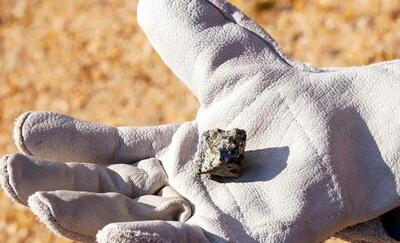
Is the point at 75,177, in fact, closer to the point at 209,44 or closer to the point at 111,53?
the point at 209,44

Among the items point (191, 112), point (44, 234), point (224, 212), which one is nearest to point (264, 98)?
point (224, 212)

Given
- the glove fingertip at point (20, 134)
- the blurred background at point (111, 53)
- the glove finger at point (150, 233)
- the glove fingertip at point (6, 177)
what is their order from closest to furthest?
the glove finger at point (150, 233) < the glove fingertip at point (6, 177) < the glove fingertip at point (20, 134) < the blurred background at point (111, 53)

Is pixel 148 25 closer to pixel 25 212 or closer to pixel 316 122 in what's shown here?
pixel 316 122

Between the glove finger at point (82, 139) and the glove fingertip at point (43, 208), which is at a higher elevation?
the glove finger at point (82, 139)

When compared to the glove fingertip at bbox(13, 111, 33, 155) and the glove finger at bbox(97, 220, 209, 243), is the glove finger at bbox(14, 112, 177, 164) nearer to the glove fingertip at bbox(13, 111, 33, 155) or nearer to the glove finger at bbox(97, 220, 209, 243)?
the glove fingertip at bbox(13, 111, 33, 155)

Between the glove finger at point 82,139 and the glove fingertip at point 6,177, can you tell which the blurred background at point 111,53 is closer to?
the glove finger at point 82,139

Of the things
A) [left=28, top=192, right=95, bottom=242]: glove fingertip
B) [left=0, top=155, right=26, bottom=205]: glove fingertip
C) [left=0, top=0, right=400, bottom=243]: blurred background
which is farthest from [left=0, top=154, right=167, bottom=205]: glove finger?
[left=0, top=0, right=400, bottom=243]: blurred background

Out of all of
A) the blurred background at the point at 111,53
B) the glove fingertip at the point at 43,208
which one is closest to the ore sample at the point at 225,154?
the glove fingertip at the point at 43,208

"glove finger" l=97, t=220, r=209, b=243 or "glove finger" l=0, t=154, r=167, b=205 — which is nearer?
"glove finger" l=97, t=220, r=209, b=243
